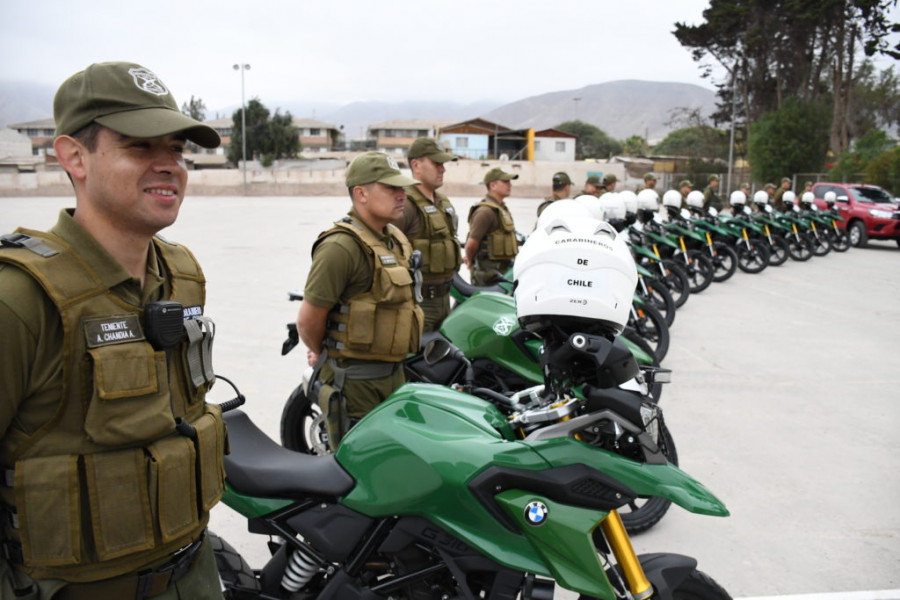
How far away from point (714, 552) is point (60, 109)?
3330mm

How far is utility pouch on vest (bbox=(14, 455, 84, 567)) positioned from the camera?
139cm

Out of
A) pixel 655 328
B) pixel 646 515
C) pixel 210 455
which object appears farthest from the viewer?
→ pixel 655 328

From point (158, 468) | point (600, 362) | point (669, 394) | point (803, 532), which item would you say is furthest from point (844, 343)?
point (158, 468)

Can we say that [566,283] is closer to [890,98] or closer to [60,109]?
[60,109]

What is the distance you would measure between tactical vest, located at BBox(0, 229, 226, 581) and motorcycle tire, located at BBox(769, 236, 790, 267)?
13291 millimetres

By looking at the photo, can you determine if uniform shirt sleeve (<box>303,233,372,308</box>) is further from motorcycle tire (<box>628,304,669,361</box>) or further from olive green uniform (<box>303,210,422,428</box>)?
motorcycle tire (<box>628,304,669,361</box>)

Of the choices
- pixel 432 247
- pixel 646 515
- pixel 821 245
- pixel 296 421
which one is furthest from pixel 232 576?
pixel 821 245

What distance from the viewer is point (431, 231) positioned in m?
5.08

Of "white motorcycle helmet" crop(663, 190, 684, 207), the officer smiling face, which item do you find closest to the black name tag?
the officer smiling face

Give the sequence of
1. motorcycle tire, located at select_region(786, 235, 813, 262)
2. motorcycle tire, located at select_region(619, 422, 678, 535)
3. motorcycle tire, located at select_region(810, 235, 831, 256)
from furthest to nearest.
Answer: motorcycle tire, located at select_region(810, 235, 831, 256) → motorcycle tire, located at select_region(786, 235, 813, 262) → motorcycle tire, located at select_region(619, 422, 678, 535)

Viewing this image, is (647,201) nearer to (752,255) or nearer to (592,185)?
(592,185)

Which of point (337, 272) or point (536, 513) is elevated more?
point (337, 272)

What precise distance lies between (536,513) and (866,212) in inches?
693

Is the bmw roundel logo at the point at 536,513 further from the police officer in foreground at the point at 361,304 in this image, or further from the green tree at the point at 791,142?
the green tree at the point at 791,142
